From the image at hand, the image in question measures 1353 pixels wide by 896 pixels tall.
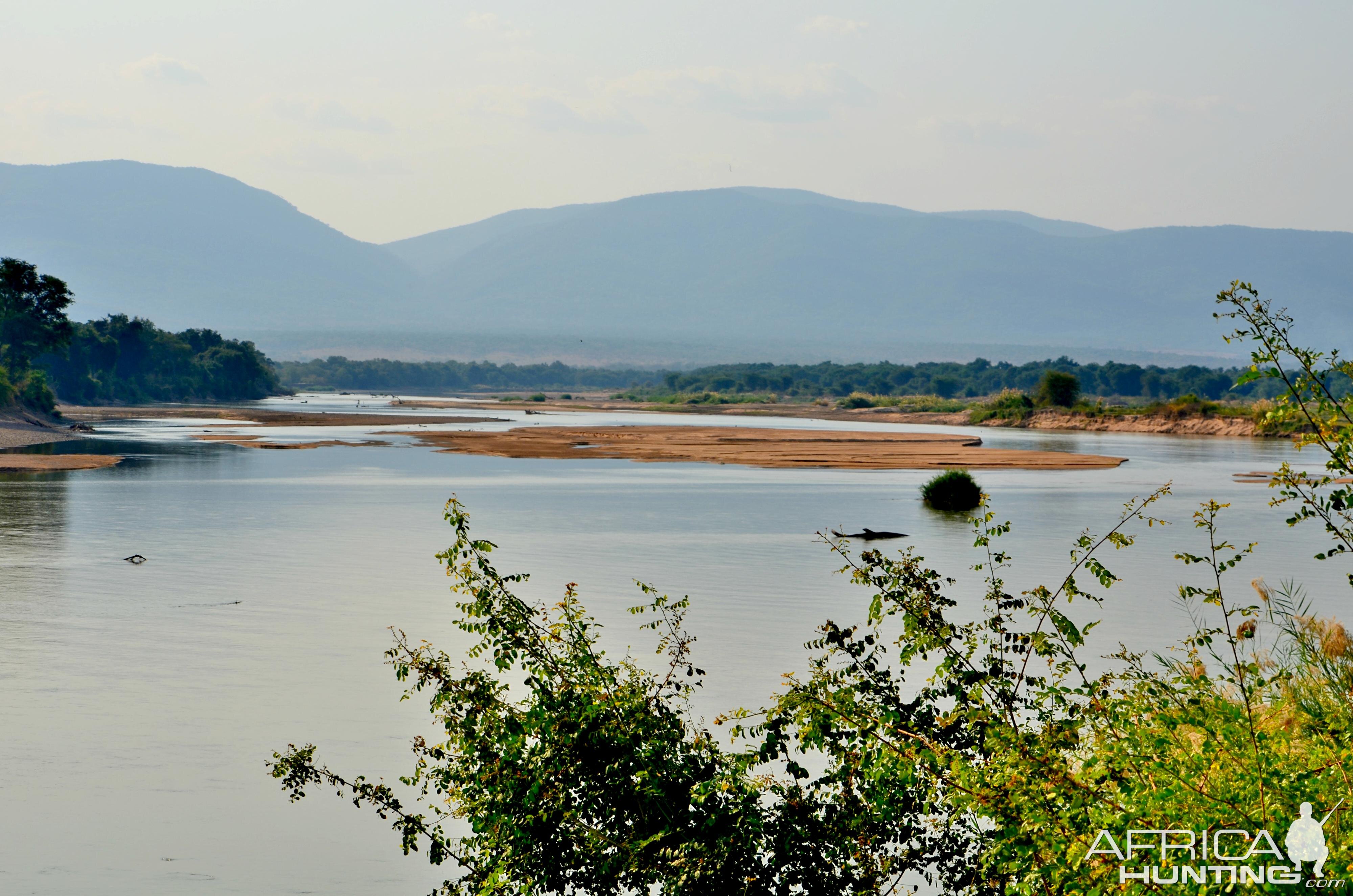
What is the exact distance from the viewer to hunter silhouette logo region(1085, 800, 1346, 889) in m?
4.89

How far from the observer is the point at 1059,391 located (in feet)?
323

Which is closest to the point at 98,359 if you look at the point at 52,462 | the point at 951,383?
the point at 52,462

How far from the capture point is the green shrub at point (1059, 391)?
98.3m

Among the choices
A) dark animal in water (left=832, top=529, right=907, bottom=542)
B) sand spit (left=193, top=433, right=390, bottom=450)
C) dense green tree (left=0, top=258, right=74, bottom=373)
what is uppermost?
dense green tree (left=0, top=258, right=74, bottom=373)

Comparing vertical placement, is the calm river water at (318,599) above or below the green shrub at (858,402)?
below

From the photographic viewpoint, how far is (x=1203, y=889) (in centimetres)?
479

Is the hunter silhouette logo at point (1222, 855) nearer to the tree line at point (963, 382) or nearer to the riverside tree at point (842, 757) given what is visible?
the riverside tree at point (842, 757)

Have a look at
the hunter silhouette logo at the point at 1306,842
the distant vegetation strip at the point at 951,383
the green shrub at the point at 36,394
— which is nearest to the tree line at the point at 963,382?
the distant vegetation strip at the point at 951,383

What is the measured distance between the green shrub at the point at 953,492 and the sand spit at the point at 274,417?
53816 mm

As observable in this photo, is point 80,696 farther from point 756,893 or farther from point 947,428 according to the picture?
point 947,428

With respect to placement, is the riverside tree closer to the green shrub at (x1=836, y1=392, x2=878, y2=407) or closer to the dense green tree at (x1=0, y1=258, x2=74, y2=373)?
the dense green tree at (x1=0, y1=258, x2=74, y2=373)

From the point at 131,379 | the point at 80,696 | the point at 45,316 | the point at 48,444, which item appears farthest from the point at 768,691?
the point at 131,379

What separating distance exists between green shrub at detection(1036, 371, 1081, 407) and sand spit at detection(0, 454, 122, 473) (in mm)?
69421

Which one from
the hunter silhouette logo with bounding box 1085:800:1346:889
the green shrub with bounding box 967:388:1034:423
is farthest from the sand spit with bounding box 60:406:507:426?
the hunter silhouette logo with bounding box 1085:800:1346:889
